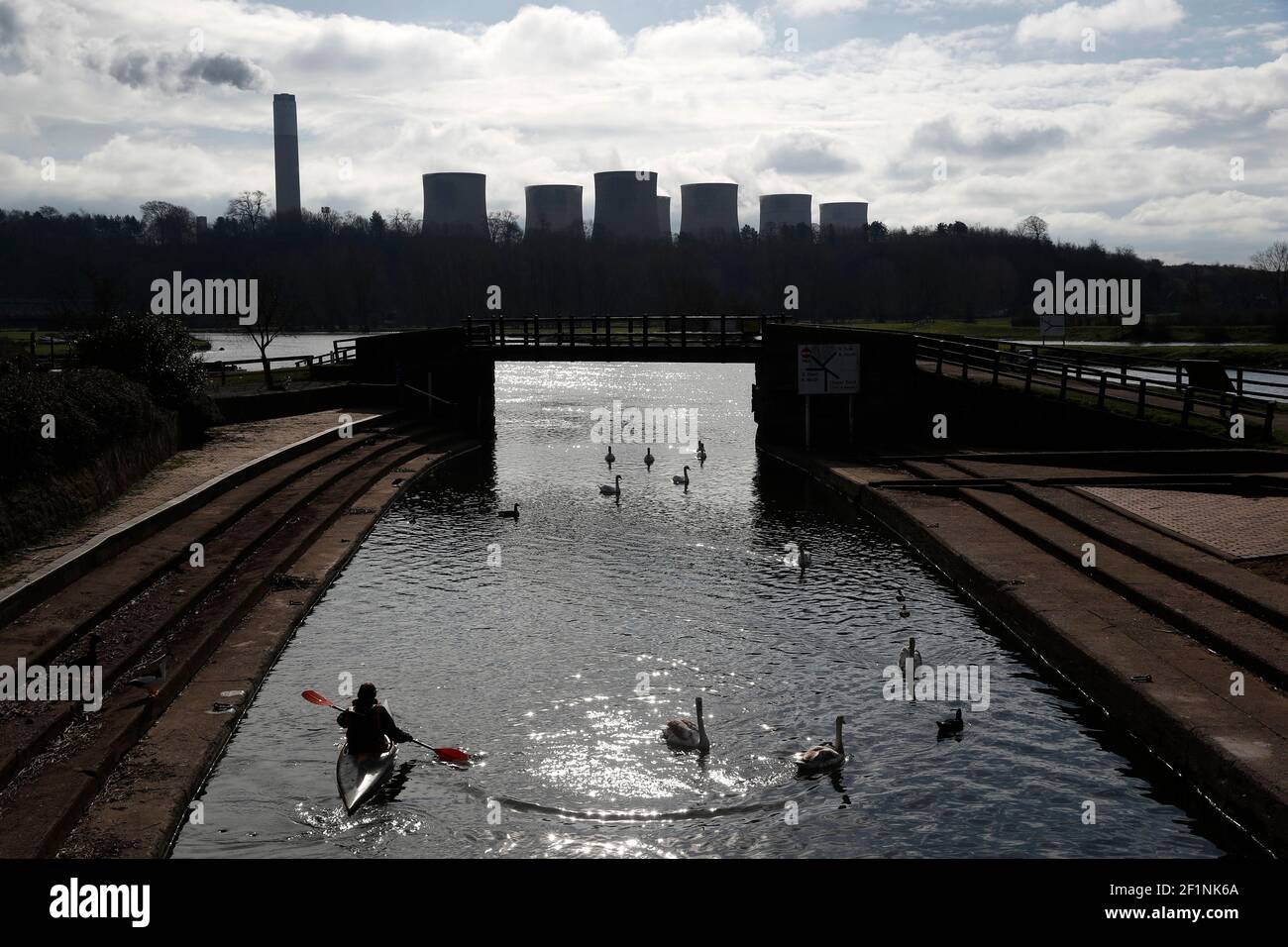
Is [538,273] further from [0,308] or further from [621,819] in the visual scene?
[621,819]

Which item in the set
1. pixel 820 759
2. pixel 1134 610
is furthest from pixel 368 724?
pixel 1134 610

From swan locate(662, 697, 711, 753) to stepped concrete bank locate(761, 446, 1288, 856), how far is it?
A: 4747 mm

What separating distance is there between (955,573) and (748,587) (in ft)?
14.1

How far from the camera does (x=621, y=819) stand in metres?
13.4

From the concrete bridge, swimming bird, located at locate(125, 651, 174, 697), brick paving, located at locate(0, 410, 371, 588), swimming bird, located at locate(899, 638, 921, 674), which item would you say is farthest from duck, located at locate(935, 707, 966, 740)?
the concrete bridge

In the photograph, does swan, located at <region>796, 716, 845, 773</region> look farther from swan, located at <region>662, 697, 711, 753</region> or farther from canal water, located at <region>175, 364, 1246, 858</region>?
swan, located at <region>662, 697, 711, 753</region>

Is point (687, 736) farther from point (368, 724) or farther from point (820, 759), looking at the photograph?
point (368, 724)

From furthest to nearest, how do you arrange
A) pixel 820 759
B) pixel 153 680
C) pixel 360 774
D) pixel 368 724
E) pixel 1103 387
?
pixel 1103 387
pixel 153 680
pixel 368 724
pixel 820 759
pixel 360 774

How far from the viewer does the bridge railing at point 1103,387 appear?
3231 cm

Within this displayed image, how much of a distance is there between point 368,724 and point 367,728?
5 cm

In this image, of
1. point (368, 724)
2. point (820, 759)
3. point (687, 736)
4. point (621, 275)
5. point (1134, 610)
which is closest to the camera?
point (820, 759)

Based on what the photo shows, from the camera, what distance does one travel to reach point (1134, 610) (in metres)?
19.6

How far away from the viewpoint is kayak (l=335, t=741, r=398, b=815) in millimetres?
13683
